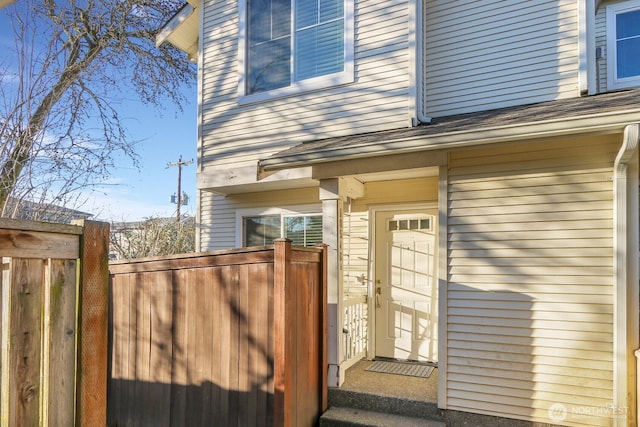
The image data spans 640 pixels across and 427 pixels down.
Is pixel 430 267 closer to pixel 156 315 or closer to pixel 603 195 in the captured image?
pixel 603 195

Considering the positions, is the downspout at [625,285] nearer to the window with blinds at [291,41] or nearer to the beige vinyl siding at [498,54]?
the beige vinyl siding at [498,54]

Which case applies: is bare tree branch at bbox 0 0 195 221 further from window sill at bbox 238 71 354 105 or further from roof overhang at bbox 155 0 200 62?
window sill at bbox 238 71 354 105

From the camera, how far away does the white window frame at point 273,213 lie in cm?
561

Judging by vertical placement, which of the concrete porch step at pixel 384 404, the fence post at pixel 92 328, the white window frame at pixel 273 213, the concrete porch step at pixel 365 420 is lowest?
the concrete porch step at pixel 365 420

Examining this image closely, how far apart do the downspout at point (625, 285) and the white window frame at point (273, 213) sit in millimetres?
3398

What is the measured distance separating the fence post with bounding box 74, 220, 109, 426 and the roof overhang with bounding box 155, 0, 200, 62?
5.63 m

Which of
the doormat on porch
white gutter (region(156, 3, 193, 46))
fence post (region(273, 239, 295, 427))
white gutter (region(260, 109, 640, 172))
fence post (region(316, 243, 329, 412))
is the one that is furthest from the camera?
white gutter (region(156, 3, 193, 46))

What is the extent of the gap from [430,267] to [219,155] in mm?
3488

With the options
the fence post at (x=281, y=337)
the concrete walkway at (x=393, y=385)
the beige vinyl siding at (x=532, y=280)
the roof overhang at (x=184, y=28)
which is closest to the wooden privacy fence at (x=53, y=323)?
the fence post at (x=281, y=337)

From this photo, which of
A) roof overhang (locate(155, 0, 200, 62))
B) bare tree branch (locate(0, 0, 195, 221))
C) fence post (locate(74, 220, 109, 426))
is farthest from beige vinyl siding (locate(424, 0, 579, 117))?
bare tree branch (locate(0, 0, 195, 221))

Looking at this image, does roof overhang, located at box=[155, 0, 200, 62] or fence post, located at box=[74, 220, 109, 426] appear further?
roof overhang, located at box=[155, 0, 200, 62]

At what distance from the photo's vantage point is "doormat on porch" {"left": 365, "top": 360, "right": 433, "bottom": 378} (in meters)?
4.59

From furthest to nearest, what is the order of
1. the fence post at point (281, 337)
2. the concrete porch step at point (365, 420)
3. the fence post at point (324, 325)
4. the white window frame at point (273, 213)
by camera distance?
the white window frame at point (273, 213), the fence post at point (324, 325), the concrete porch step at point (365, 420), the fence post at point (281, 337)

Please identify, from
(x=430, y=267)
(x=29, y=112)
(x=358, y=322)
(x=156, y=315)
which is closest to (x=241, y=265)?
(x=156, y=315)
